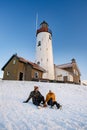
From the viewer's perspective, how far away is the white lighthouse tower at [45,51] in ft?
125

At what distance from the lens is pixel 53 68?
39.9 metres

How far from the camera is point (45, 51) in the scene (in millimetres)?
39938

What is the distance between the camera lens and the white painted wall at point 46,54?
38172 millimetres

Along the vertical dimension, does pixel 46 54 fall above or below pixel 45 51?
below

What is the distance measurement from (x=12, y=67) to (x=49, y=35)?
1641 cm

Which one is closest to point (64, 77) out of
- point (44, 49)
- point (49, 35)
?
point (44, 49)

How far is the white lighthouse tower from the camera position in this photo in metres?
38.2

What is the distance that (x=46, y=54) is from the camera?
39.6 meters

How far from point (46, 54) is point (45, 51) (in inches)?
35.8

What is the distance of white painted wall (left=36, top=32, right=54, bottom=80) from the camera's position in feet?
125

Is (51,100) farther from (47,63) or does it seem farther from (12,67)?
(47,63)

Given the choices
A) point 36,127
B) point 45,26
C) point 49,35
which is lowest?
point 36,127

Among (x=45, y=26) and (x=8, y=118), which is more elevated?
(x=45, y=26)

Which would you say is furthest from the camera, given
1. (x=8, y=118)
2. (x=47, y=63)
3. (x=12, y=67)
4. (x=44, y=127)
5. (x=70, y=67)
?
(x=70, y=67)
